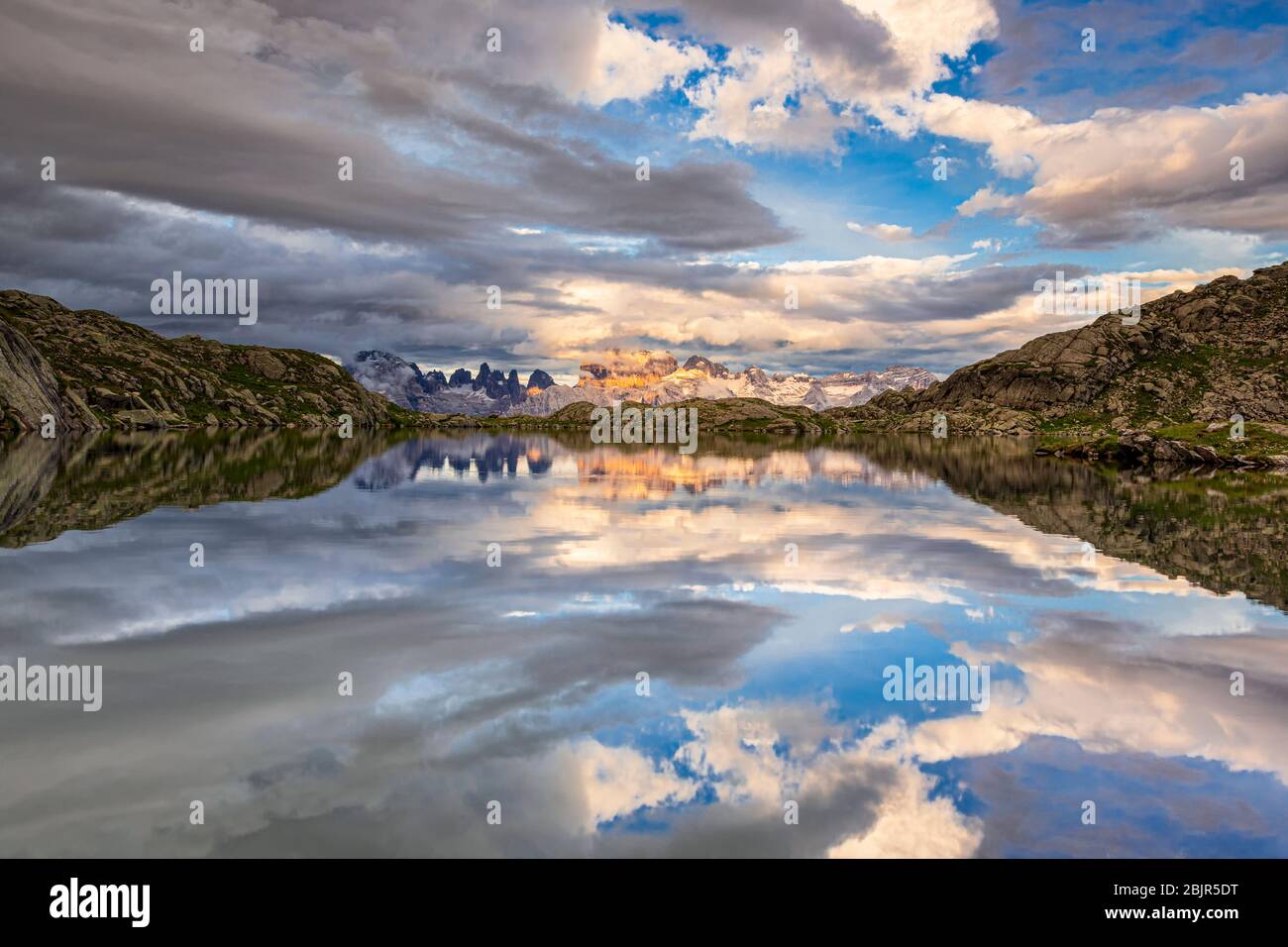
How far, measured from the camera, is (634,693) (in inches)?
749

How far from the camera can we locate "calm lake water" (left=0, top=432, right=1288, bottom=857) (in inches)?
506

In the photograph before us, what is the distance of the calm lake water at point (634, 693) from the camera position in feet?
42.2

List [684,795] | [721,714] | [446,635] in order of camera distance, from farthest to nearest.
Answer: [446,635] < [721,714] < [684,795]

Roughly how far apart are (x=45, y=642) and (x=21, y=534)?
22816mm

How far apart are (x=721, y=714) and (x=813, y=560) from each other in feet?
67.6

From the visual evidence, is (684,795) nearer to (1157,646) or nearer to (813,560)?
(1157,646)
